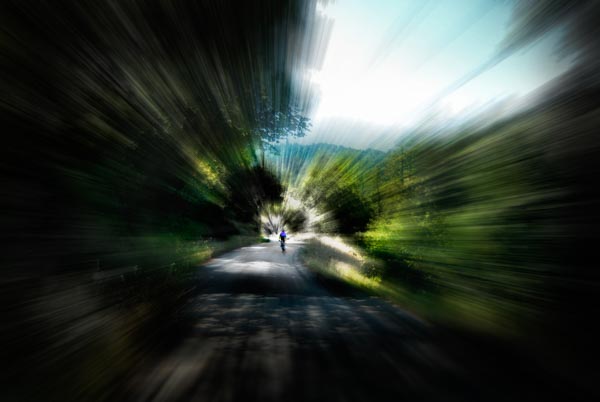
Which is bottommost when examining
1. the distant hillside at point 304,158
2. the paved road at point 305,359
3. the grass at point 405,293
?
the paved road at point 305,359

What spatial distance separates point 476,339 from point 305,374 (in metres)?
2.63

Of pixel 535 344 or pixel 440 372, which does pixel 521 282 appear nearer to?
pixel 535 344

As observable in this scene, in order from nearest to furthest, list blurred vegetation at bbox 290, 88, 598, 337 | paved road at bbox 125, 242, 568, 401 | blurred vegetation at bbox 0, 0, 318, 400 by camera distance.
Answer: blurred vegetation at bbox 0, 0, 318, 400, blurred vegetation at bbox 290, 88, 598, 337, paved road at bbox 125, 242, 568, 401

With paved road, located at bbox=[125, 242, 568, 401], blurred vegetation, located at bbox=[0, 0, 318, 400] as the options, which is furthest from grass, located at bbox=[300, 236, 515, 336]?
blurred vegetation, located at bbox=[0, 0, 318, 400]

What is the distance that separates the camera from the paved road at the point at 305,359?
2779 millimetres

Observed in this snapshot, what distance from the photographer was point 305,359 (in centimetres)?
357

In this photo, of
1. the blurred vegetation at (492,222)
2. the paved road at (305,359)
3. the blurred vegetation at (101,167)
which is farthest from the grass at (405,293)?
the blurred vegetation at (101,167)

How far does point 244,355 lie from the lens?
3645mm

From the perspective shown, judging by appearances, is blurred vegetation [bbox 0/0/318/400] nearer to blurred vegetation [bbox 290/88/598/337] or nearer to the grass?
blurred vegetation [bbox 290/88/598/337]

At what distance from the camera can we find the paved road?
2.78 metres

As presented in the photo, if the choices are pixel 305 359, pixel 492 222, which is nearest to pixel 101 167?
pixel 305 359

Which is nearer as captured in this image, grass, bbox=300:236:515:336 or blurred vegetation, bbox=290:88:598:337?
blurred vegetation, bbox=290:88:598:337

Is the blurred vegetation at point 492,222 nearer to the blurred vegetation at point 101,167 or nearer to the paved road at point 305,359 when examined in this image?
the paved road at point 305,359

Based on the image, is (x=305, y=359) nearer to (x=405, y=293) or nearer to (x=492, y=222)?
(x=492, y=222)
